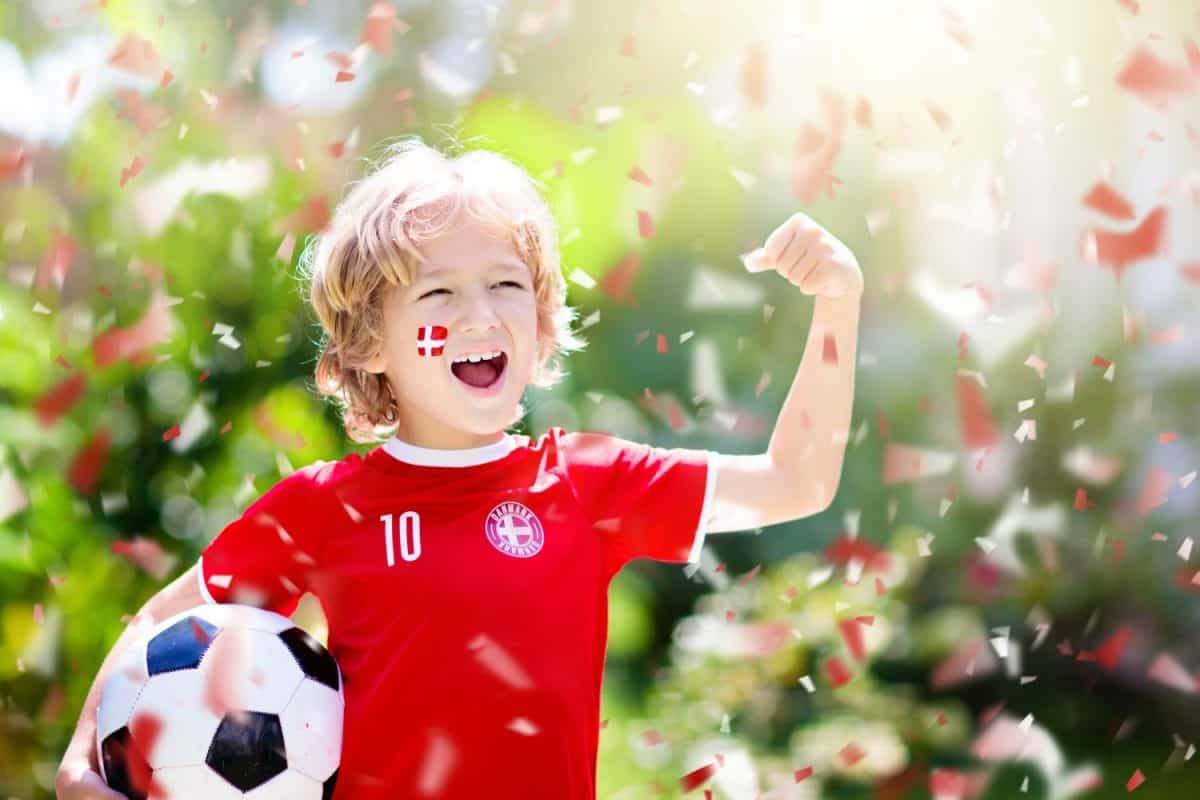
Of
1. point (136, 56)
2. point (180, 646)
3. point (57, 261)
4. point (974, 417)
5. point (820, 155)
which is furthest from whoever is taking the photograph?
point (974, 417)

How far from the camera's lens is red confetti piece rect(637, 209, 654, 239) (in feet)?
15.9

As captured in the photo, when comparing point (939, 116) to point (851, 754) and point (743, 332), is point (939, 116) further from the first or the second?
point (851, 754)

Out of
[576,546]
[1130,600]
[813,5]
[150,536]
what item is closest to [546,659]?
[576,546]

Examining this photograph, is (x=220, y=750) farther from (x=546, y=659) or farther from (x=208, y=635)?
(x=546, y=659)

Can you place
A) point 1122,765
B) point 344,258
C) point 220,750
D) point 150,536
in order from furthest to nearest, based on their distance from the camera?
point 1122,765
point 150,536
point 344,258
point 220,750

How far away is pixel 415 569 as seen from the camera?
6.94 ft

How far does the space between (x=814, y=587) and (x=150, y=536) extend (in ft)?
8.20

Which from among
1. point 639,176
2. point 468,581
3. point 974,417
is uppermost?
point 468,581

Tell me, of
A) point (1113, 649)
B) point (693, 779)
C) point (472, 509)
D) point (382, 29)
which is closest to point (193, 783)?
point (472, 509)

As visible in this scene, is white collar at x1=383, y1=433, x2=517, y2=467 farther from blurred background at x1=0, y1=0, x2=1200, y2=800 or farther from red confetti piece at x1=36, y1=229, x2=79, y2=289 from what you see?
red confetti piece at x1=36, y1=229, x2=79, y2=289

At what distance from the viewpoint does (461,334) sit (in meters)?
2.21

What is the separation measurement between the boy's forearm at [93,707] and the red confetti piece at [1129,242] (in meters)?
4.39

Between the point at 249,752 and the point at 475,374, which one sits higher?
the point at 475,374

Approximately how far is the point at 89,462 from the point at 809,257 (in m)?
3.10
